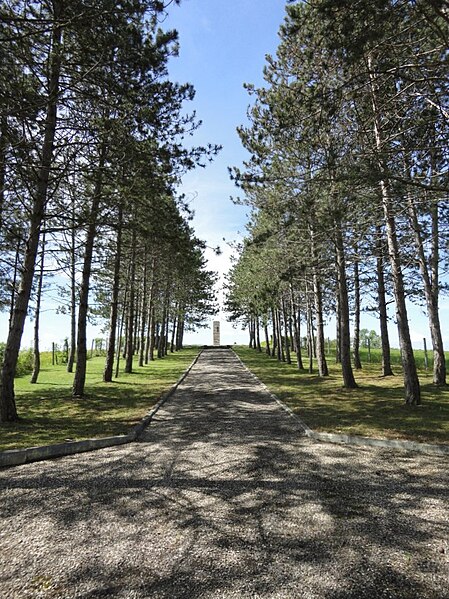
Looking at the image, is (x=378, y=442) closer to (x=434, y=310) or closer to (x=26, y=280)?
(x=26, y=280)

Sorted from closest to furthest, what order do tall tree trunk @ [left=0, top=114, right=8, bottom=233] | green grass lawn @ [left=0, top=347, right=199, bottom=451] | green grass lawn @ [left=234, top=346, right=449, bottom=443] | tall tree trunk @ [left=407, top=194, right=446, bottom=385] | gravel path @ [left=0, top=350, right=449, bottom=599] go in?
gravel path @ [left=0, top=350, right=449, bottom=599] → tall tree trunk @ [left=0, top=114, right=8, bottom=233] → green grass lawn @ [left=0, top=347, right=199, bottom=451] → green grass lawn @ [left=234, top=346, right=449, bottom=443] → tall tree trunk @ [left=407, top=194, right=446, bottom=385]

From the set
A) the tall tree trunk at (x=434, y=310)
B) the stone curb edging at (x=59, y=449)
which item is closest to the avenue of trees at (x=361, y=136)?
the tall tree trunk at (x=434, y=310)

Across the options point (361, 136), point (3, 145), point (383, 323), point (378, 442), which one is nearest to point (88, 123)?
point (3, 145)

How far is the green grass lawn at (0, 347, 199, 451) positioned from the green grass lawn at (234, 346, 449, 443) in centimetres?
419

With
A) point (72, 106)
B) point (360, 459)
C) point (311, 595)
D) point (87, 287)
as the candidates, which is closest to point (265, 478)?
point (360, 459)

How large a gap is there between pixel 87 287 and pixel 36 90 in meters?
6.80

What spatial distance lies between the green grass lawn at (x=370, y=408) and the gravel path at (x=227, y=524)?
4.27 feet

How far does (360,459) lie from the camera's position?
5824 mm

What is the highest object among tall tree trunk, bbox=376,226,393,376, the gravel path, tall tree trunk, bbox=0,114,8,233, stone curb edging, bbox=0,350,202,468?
tall tree trunk, bbox=0,114,8,233

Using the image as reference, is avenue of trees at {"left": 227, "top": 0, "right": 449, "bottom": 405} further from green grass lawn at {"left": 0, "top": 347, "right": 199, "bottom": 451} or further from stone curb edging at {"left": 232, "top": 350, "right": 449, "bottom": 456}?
green grass lawn at {"left": 0, "top": 347, "right": 199, "bottom": 451}

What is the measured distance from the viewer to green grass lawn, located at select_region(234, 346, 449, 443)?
7.36 metres

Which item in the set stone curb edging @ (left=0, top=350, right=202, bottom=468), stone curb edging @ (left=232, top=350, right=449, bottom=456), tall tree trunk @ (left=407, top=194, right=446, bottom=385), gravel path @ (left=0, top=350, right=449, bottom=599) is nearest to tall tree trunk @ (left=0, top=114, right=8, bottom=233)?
stone curb edging @ (left=0, top=350, right=202, bottom=468)

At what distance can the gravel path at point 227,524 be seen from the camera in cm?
280

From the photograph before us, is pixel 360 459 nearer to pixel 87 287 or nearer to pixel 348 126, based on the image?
pixel 348 126
